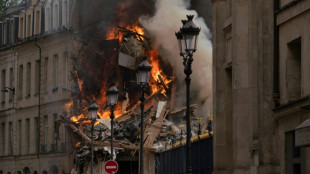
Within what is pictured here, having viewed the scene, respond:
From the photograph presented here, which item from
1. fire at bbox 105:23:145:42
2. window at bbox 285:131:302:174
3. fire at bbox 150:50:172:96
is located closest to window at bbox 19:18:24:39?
fire at bbox 105:23:145:42

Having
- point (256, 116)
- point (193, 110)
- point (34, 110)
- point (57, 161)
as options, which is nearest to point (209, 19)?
point (193, 110)

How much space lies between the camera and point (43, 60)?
258 ft

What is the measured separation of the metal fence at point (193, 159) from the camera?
36406mm

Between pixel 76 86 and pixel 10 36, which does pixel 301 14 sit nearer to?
pixel 76 86

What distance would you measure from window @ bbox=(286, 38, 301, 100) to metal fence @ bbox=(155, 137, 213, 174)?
11.0 meters

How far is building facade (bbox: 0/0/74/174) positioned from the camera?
73.0 m

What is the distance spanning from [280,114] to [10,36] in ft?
206

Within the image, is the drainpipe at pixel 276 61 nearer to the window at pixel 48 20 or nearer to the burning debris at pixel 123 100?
the burning debris at pixel 123 100

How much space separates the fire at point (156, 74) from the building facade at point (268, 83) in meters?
30.4

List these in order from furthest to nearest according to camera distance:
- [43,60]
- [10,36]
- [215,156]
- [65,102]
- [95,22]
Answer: [10,36], [43,60], [65,102], [95,22], [215,156]

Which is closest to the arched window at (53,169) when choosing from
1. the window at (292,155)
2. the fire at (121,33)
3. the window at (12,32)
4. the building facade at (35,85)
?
the building facade at (35,85)

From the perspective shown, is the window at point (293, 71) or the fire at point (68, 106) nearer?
the window at point (293, 71)

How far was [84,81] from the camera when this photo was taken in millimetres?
66125

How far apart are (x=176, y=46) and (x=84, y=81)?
8.40 metres
